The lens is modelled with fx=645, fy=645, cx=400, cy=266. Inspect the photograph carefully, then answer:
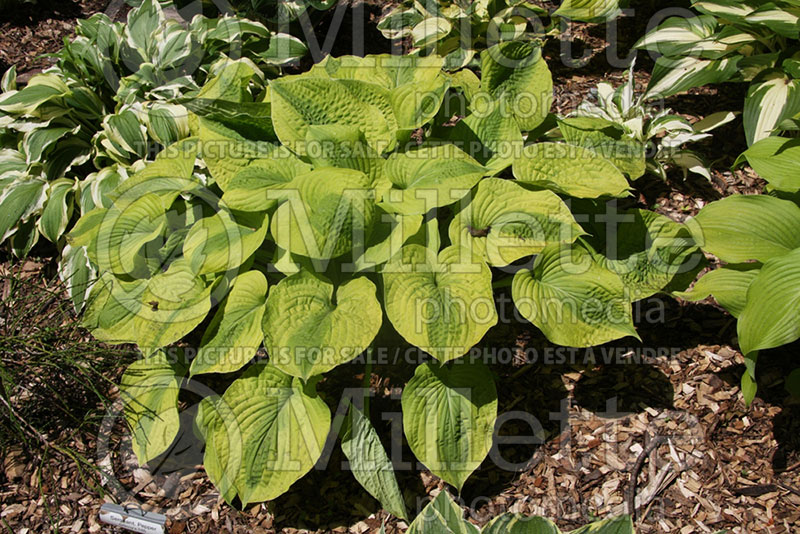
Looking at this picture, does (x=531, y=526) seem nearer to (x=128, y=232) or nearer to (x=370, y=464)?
(x=370, y=464)

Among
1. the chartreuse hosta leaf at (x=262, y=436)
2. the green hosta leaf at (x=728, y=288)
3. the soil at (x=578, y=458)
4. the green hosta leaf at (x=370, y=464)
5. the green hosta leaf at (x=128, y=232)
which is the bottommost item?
the soil at (x=578, y=458)

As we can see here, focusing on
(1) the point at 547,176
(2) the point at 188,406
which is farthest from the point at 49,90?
(1) the point at 547,176

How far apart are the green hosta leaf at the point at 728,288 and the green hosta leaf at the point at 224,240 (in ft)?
4.30

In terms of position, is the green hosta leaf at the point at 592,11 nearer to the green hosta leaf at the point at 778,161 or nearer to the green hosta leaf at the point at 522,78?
the green hosta leaf at the point at 522,78

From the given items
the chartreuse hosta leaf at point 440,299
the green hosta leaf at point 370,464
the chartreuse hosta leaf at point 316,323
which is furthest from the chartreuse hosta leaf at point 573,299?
the green hosta leaf at point 370,464

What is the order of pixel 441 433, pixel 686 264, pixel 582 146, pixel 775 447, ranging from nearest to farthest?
pixel 441 433 < pixel 775 447 < pixel 686 264 < pixel 582 146

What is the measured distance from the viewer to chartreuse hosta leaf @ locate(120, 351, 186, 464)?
2.01 m

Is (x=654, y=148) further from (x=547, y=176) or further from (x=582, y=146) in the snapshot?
(x=547, y=176)

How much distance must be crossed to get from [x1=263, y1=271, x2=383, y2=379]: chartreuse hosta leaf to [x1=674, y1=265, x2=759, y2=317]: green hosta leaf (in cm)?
99

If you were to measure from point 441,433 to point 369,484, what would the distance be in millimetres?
258

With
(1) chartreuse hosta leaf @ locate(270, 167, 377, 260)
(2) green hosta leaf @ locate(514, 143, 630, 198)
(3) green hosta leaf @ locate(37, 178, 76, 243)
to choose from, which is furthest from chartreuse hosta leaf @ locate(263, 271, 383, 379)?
(3) green hosta leaf @ locate(37, 178, 76, 243)

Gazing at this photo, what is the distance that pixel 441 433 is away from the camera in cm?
184

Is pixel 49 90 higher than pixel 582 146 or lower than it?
higher

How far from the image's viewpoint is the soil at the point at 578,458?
6.38 feet
